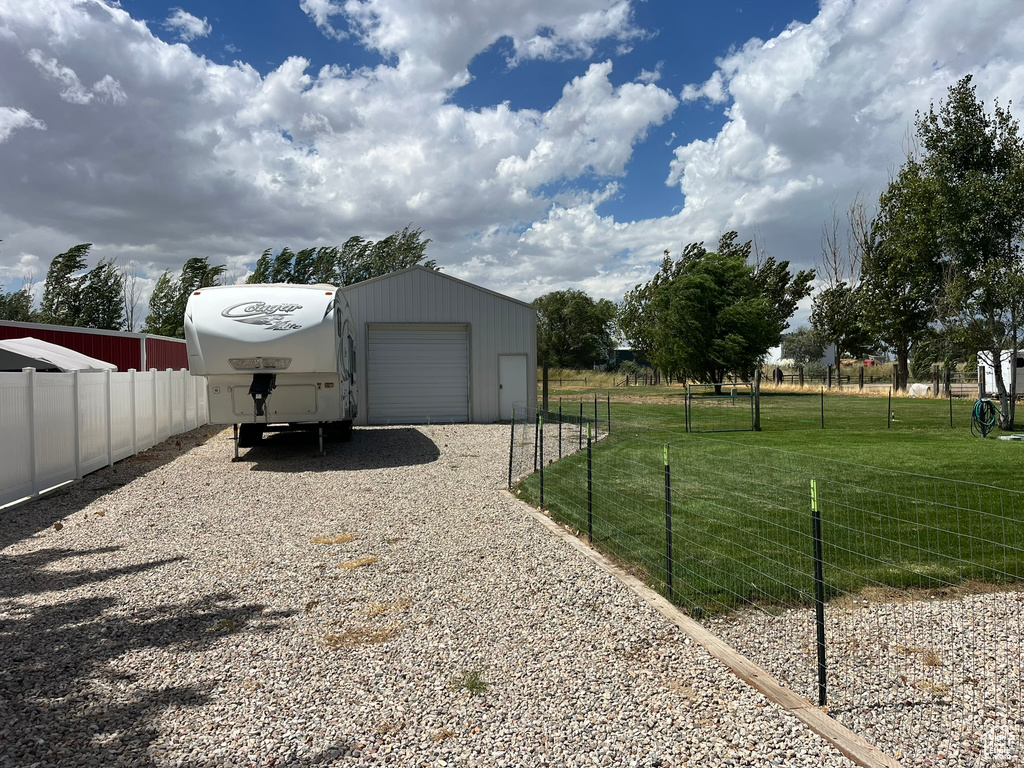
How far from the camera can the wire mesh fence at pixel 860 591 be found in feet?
11.4

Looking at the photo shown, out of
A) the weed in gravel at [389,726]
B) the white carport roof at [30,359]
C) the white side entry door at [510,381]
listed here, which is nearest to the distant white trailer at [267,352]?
the white carport roof at [30,359]

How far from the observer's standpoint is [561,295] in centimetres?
7444

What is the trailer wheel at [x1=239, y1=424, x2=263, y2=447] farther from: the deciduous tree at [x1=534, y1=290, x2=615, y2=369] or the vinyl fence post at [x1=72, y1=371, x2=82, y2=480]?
the deciduous tree at [x1=534, y1=290, x2=615, y2=369]

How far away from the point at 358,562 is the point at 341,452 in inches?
324

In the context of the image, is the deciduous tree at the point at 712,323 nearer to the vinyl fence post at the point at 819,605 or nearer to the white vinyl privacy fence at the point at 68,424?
the white vinyl privacy fence at the point at 68,424

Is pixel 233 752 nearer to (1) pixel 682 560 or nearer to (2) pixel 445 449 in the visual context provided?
(1) pixel 682 560

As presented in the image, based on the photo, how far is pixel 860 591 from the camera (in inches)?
207

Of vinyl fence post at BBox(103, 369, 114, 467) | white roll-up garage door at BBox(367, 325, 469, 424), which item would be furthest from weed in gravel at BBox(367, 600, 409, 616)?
white roll-up garage door at BBox(367, 325, 469, 424)

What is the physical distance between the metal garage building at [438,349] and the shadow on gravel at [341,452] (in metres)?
3.05

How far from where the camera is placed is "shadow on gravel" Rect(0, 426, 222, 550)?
7828 mm

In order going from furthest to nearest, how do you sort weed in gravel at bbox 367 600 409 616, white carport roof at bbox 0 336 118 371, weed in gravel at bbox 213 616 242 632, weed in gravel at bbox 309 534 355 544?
white carport roof at bbox 0 336 118 371, weed in gravel at bbox 309 534 355 544, weed in gravel at bbox 367 600 409 616, weed in gravel at bbox 213 616 242 632

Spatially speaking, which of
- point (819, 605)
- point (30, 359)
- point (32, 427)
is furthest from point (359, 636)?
point (30, 359)

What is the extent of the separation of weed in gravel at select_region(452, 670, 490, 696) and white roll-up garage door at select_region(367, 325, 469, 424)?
16717 millimetres

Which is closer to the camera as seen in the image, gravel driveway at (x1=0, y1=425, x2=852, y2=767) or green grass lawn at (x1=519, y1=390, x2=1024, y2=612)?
gravel driveway at (x1=0, y1=425, x2=852, y2=767)
